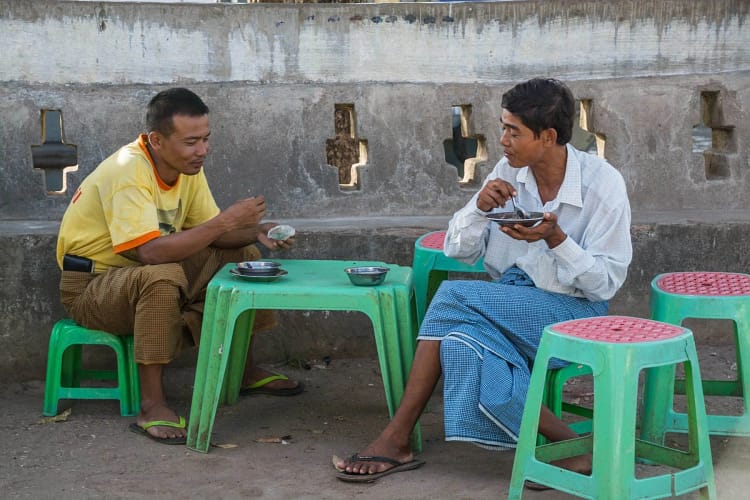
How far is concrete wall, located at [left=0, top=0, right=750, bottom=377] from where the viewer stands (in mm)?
5227

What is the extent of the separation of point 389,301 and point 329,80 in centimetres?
200

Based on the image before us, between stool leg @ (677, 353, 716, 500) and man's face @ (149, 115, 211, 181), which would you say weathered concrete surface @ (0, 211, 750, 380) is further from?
stool leg @ (677, 353, 716, 500)

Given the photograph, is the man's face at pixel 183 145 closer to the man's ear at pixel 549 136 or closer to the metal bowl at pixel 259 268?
the metal bowl at pixel 259 268

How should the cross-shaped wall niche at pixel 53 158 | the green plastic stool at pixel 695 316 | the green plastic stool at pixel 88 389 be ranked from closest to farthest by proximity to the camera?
1. the green plastic stool at pixel 695 316
2. the green plastic stool at pixel 88 389
3. the cross-shaped wall niche at pixel 53 158

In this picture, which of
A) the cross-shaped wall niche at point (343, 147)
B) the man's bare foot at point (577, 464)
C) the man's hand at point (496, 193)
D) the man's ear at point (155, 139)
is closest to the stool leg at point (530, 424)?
the man's bare foot at point (577, 464)

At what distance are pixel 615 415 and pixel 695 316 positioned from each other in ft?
2.80

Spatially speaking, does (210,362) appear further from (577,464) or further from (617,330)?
(617,330)

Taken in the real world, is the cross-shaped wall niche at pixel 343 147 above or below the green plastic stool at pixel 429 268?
above

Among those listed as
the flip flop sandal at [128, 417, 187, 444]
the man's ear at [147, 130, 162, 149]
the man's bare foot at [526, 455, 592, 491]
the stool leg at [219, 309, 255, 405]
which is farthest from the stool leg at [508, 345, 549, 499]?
the man's ear at [147, 130, 162, 149]

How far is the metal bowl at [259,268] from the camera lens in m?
3.93

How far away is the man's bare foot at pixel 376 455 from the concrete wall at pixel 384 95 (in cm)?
147

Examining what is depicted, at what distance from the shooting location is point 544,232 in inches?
138

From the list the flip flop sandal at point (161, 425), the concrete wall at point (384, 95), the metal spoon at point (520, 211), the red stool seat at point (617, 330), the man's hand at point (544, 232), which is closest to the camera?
the red stool seat at point (617, 330)

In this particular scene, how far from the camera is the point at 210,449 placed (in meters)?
4.07
